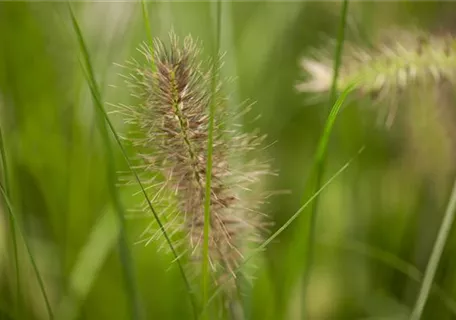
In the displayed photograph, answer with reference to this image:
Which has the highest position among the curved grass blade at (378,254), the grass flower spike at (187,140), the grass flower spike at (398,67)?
the grass flower spike at (398,67)

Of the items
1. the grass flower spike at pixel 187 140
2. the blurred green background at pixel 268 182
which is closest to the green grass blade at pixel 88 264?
the blurred green background at pixel 268 182

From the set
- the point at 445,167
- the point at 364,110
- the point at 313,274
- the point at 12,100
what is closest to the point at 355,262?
the point at 313,274

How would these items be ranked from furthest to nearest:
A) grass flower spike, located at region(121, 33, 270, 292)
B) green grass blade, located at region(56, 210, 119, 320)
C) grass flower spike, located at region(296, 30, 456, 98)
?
green grass blade, located at region(56, 210, 119, 320) < grass flower spike, located at region(296, 30, 456, 98) < grass flower spike, located at region(121, 33, 270, 292)

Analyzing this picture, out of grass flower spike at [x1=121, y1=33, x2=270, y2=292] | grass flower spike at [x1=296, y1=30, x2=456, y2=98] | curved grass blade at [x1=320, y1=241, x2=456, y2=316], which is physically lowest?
curved grass blade at [x1=320, y1=241, x2=456, y2=316]

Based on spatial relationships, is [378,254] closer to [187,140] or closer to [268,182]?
[268,182]

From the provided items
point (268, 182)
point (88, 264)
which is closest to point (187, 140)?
point (88, 264)

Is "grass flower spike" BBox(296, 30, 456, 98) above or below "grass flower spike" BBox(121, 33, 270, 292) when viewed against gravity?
above

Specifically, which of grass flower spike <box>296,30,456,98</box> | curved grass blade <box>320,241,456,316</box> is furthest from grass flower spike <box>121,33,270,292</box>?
curved grass blade <box>320,241,456,316</box>

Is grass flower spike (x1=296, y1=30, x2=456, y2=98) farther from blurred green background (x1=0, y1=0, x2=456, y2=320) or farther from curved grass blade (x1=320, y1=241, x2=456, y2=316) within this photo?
curved grass blade (x1=320, y1=241, x2=456, y2=316)

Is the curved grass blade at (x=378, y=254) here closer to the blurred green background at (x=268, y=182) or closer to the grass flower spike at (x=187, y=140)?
the blurred green background at (x=268, y=182)
